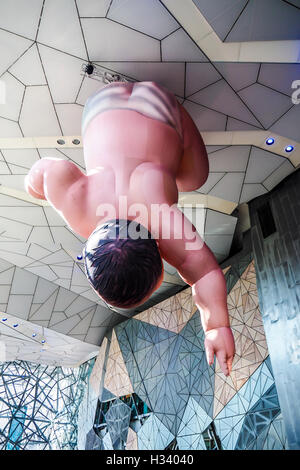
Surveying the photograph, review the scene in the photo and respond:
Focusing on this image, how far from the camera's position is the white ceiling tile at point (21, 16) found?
3.46 m

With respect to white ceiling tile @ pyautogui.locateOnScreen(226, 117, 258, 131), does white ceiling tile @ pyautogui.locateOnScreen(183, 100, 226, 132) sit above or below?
below

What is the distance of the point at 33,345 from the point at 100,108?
10738 mm

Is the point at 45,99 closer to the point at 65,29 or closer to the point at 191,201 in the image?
the point at 65,29

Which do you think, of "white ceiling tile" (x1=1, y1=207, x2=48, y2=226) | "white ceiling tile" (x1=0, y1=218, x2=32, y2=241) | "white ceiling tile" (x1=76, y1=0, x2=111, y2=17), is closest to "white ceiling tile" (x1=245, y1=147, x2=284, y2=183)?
"white ceiling tile" (x1=76, y1=0, x2=111, y2=17)

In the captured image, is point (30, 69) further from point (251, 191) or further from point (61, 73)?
point (251, 191)

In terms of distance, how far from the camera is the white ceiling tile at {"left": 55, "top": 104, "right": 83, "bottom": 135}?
4566 mm

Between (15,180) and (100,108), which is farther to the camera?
(15,180)

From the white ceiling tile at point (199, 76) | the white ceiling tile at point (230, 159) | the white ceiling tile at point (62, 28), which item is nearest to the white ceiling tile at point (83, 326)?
the white ceiling tile at point (230, 159)

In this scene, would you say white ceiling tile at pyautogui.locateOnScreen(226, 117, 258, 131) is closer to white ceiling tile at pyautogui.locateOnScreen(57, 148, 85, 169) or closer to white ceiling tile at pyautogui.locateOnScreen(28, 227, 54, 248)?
white ceiling tile at pyautogui.locateOnScreen(57, 148, 85, 169)

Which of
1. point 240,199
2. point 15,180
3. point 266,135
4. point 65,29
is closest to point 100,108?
point 65,29

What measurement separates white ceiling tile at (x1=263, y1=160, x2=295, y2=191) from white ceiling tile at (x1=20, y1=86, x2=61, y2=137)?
11.7ft

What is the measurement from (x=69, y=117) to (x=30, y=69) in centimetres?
78

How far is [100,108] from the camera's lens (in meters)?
2.75

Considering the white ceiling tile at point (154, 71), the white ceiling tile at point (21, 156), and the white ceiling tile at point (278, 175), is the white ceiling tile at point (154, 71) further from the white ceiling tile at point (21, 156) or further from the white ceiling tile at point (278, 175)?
the white ceiling tile at point (278, 175)
